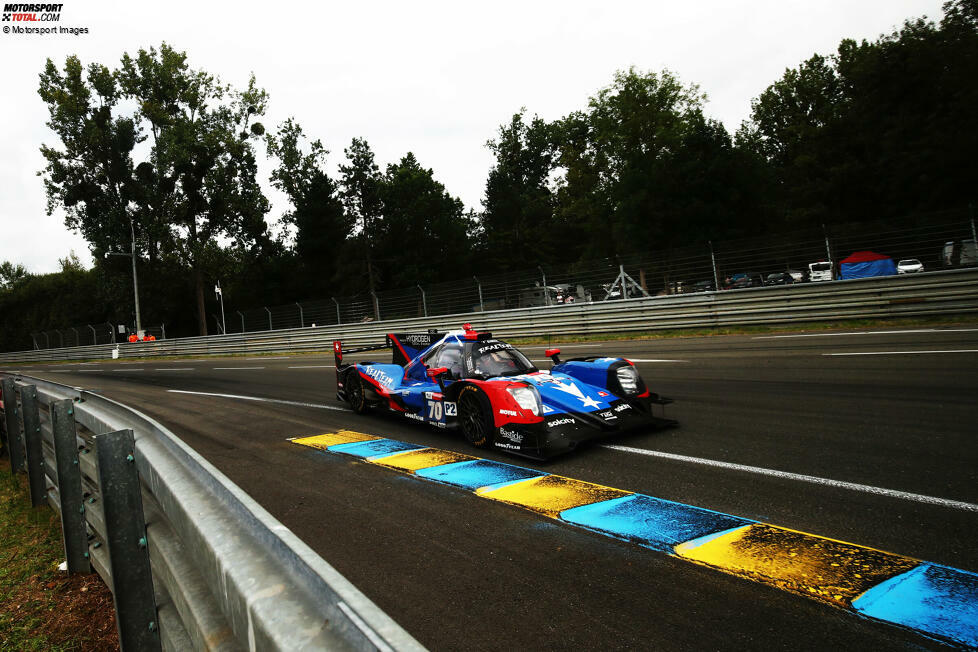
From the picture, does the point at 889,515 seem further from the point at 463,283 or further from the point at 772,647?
the point at 463,283

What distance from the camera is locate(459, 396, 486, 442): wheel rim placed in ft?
21.0

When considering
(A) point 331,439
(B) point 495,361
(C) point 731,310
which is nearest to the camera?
(B) point 495,361

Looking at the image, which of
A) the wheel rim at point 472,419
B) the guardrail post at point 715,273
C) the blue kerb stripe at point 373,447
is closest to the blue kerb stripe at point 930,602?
the wheel rim at point 472,419

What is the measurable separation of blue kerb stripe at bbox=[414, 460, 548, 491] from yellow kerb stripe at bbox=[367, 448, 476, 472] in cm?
14

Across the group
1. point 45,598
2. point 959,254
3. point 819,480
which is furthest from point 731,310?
point 45,598

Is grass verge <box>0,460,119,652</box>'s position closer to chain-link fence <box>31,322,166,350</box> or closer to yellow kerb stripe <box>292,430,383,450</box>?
yellow kerb stripe <box>292,430,383,450</box>

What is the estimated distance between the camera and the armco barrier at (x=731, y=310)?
42.6 ft

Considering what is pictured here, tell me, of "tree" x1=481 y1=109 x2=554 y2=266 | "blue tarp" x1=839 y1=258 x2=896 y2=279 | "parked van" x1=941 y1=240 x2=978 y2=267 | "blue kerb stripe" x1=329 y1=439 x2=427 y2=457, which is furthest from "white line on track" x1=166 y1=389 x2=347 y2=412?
"tree" x1=481 y1=109 x2=554 y2=266

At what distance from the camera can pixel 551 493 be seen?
4789 millimetres

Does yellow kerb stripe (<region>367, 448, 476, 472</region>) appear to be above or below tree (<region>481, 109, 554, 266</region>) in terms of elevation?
below

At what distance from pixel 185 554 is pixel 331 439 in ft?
17.7

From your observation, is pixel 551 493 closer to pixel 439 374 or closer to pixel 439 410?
pixel 439 410

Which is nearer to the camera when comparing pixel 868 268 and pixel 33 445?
pixel 33 445

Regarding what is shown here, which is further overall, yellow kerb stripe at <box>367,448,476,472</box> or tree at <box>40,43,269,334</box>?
tree at <box>40,43,269,334</box>
